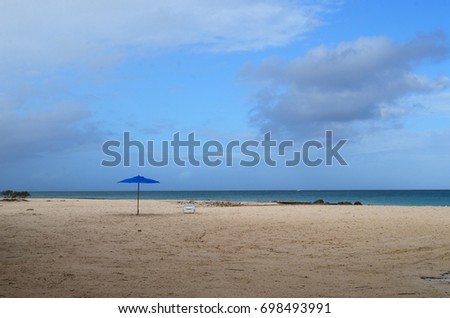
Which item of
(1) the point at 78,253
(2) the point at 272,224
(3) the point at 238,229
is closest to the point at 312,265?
(1) the point at 78,253

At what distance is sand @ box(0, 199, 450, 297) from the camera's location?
305 inches

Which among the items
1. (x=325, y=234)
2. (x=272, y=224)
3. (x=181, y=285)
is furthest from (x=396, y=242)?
(x=181, y=285)

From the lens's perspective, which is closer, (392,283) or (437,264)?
(392,283)

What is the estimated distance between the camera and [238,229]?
54.4 ft

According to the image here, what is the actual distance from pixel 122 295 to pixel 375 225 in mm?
12336

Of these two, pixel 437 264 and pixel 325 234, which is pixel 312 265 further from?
pixel 325 234

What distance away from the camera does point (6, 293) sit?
7406 mm

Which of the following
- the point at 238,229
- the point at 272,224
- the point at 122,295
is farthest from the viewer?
the point at 272,224

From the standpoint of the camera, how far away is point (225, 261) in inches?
405

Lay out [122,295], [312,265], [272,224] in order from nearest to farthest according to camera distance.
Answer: [122,295], [312,265], [272,224]

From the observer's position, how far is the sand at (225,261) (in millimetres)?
7750

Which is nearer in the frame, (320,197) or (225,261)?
(225,261)

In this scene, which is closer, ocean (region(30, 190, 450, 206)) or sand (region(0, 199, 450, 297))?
sand (region(0, 199, 450, 297))

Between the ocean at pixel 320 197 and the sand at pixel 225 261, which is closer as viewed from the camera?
the sand at pixel 225 261
